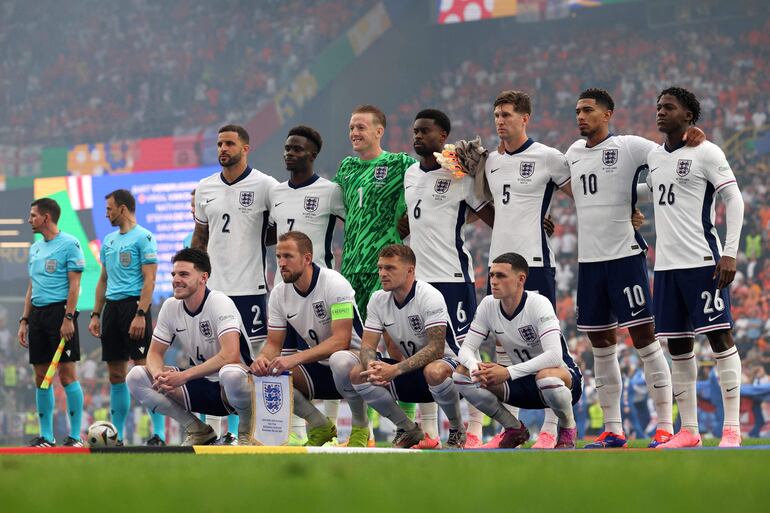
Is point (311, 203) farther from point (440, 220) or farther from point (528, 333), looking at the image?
point (528, 333)

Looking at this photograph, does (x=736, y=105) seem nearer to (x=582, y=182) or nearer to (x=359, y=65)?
(x=359, y=65)

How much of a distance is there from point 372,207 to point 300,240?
0.84 m

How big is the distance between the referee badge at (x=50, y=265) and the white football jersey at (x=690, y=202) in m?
5.92

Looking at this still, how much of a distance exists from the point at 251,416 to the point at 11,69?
25.7m

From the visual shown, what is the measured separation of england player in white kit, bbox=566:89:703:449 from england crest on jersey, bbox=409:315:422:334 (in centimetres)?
115

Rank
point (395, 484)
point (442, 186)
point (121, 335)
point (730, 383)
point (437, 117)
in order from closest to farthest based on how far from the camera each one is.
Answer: point (395, 484) < point (730, 383) < point (442, 186) < point (437, 117) < point (121, 335)

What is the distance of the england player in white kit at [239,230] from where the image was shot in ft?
29.2

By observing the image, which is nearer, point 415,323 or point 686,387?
point 686,387

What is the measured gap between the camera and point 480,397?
758 cm

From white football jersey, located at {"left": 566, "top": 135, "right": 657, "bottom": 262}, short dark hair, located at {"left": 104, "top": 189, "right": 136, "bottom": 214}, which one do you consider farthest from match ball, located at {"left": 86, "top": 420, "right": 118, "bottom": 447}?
white football jersey, located at {"left": 566, "top": 135, "right": 657, "bottom": 262}

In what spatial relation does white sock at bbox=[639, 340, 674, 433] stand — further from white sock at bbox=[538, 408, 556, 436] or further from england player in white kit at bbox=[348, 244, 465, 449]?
england player in white kit at bbox=[348, 244, 465, 449]

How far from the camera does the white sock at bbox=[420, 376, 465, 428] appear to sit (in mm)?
→ 7617

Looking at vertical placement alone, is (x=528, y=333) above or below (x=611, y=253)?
below

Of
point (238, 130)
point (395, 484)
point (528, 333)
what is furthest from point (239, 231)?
point (395, 484)
